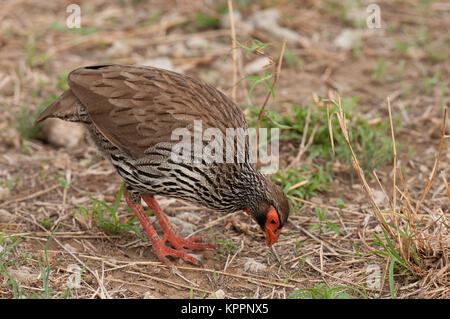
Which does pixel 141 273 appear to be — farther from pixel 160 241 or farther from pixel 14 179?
pixel 14 179

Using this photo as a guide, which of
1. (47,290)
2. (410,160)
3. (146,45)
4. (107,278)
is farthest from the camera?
(146,45)

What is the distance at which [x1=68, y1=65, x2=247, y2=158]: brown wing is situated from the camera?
4270mm

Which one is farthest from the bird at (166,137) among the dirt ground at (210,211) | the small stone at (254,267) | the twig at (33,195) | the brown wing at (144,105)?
the twig at (33,195)

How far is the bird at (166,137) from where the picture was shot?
4.24 metres

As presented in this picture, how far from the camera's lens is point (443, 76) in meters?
6.88

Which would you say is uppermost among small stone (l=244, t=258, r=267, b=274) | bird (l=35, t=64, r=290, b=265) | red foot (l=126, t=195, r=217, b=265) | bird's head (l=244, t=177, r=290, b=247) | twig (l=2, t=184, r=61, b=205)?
bird (l=35, t=64, r=290, b=265)

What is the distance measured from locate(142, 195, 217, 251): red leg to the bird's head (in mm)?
540

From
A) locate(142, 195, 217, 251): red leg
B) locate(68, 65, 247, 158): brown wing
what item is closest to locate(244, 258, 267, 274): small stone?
locate(142, 195, 217, 251): red leg

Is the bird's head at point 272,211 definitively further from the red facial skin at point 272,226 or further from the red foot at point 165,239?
the red foot at point 165,239

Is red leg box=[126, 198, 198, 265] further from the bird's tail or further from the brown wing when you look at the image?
the bird's tail
